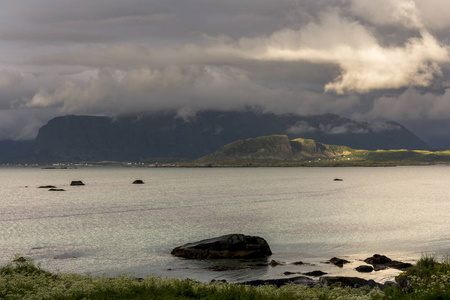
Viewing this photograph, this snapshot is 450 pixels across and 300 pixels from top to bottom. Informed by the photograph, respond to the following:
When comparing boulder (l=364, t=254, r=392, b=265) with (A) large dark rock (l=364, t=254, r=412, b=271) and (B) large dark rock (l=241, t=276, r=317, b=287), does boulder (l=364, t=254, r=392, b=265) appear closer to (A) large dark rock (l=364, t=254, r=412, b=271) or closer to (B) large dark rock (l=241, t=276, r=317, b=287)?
(A) large dark rock (l=364, t=254, r=412, b=271)

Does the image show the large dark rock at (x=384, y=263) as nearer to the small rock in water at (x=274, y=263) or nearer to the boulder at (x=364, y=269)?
the boulder at (x=364, y=269)

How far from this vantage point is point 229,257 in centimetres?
5438

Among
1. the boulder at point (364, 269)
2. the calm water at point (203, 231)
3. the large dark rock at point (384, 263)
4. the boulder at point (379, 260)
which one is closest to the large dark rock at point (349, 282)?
the calm water at point (203, 231)

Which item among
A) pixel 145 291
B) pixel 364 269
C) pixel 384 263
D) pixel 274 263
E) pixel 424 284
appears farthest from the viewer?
pixel 274 263

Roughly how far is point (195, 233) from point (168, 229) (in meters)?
7.24

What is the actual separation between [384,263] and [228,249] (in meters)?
18.2

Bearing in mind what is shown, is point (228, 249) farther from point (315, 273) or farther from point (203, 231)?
point (203, 231)

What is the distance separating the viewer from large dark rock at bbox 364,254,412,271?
4800 centimetres

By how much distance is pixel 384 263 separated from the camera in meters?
49.8

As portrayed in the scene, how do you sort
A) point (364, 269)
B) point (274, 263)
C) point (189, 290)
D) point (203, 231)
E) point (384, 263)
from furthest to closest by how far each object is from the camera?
point (203, 231) → point (274, 263) → point (384, 263) → point (364, 269) → point (189, 290)

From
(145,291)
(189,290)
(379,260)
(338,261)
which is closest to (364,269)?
(338,261)

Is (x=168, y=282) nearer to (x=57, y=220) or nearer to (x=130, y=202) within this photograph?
(x=57, y=220)

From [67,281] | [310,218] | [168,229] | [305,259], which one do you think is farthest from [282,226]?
[67,281]

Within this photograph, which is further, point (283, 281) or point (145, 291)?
point (283, 281)
